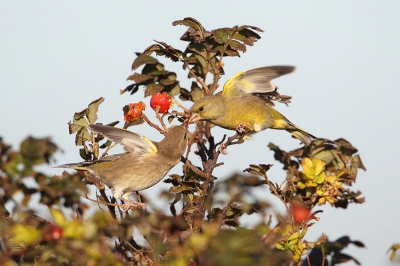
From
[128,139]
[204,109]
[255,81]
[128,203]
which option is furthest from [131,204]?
[255,81]

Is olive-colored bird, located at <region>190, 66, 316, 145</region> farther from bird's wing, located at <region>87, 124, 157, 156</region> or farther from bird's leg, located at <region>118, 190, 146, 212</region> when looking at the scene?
bird's leg, located at <region>118, 190, 146, 212</region>

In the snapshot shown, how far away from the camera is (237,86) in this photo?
603cm

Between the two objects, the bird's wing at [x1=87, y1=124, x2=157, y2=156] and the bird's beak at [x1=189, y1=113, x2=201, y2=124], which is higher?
the bird's beak at [x1=189, y1=113, x2=201, y2=124]

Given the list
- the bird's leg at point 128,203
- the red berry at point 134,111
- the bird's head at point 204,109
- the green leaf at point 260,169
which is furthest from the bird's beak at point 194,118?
the green leaf at point 260,169

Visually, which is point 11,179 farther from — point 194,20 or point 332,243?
point 194,20

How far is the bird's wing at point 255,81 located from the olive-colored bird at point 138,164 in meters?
1.22

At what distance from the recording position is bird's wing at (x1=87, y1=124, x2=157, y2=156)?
3.66 meters

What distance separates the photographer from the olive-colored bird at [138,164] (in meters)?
4.43

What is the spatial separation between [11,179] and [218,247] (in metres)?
0.60

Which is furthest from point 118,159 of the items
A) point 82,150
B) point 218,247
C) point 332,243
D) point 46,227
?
point 218,247

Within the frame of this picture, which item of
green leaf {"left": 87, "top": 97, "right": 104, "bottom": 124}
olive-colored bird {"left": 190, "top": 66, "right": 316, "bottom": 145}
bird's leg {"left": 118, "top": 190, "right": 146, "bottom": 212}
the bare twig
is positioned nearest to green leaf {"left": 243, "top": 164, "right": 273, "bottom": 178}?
the bare twig

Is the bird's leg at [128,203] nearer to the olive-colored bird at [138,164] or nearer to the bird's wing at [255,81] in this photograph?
the olive-colored bird at [138,164]

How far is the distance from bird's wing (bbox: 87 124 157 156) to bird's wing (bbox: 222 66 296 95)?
4.11ft

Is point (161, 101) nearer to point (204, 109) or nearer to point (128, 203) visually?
point (204, 109)
